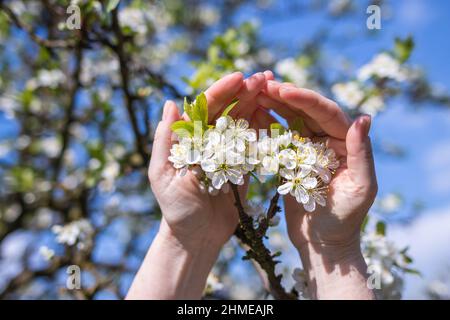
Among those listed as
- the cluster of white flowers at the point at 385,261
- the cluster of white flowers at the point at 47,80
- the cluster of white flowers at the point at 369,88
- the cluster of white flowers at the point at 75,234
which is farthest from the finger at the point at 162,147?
the cluster of white flowers at the point at 47,80

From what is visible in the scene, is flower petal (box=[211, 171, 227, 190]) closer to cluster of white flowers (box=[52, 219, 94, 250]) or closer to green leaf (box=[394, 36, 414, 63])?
cluster of white flowers (box=[52, 219, 94, 250])

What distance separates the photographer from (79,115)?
13.4ft

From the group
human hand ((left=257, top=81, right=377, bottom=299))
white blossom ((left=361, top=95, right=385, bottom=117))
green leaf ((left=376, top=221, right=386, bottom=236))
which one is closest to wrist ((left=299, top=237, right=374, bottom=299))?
human hand ((left=257, top=81, right=377, bottom=299))

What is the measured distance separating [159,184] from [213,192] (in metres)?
0.15

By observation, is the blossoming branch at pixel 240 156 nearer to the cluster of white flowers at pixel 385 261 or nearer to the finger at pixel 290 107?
the finger at pixel 290 107

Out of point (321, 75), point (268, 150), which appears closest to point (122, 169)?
point (268, 150)

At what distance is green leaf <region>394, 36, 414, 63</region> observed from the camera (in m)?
2.68

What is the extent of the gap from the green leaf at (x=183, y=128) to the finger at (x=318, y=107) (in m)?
0.26

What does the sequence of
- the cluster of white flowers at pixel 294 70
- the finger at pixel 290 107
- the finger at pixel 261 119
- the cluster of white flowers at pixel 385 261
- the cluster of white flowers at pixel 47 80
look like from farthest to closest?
the cluster of white flowers at pixel 294 70 → the cluster of white flowers at pixel 47 80 → the cluster of white flowers at pixel 385 261 → the finger at pixel 261 119 → the finger at pixel 290 107

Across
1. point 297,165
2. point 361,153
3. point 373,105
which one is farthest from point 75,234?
point 373,105

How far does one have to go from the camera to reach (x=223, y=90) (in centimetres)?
131

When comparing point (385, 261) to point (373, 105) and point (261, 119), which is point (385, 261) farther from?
point (373, 105)

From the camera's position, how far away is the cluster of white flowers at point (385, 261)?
1.75 m

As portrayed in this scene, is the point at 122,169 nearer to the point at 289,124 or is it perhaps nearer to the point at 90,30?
the point at 90,30
